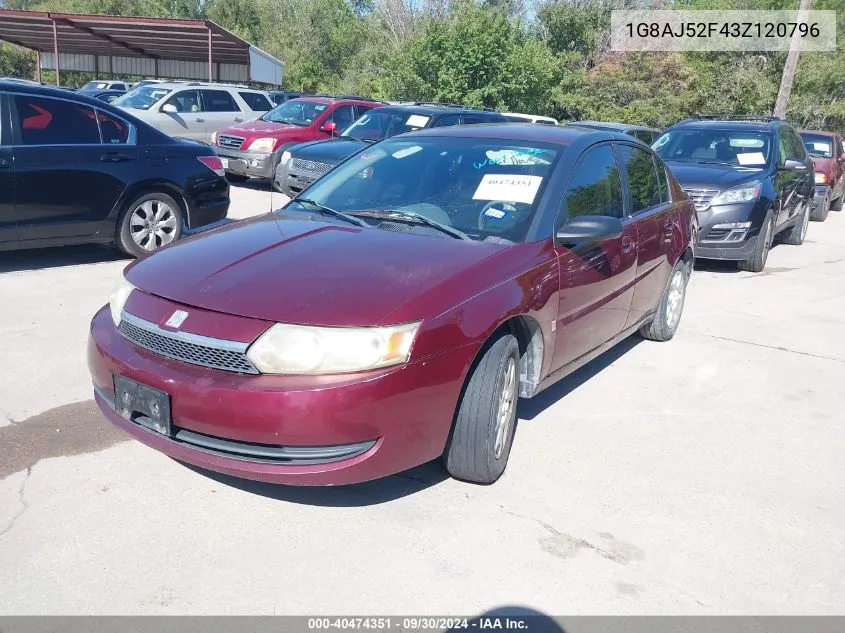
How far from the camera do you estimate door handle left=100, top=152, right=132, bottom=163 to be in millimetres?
7504

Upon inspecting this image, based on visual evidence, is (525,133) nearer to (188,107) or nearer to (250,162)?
(250,162)

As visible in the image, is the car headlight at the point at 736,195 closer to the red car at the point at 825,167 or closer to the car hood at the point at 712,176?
the car hood at the point at 712,176

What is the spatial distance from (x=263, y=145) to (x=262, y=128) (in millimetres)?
618

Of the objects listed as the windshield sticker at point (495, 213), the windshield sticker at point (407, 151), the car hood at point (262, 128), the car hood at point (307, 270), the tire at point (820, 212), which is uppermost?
the windshield sticker at point (407, 151)

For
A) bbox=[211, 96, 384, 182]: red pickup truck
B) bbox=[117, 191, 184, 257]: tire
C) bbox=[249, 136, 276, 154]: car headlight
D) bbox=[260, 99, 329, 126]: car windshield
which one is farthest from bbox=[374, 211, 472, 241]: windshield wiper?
bbox=[260, 99, 329, 126]: car windshield

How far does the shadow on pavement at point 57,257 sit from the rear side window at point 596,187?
5073 mm

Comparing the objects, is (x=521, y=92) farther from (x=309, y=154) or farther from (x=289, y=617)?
(x=289, y=617)

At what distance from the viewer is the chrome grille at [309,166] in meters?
11.9

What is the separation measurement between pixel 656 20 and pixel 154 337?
1208 inches

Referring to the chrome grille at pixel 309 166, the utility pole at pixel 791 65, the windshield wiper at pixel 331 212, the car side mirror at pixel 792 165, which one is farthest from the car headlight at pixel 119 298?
the utility pole at pixel 791 65

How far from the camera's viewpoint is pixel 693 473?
13.9ft

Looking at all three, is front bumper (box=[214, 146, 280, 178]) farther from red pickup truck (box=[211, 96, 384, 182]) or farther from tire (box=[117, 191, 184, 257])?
tire (box=[117, 191, 184, 257])

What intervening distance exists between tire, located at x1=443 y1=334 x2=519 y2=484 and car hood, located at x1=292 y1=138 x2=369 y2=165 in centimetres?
856

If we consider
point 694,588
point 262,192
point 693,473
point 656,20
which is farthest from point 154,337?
point 656,20
